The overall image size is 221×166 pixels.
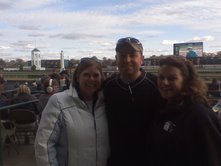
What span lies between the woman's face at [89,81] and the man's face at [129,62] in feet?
0.63

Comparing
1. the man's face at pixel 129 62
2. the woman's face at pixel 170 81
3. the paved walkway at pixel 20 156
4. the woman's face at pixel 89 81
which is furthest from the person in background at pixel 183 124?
the paved walkway at pixel 20 156

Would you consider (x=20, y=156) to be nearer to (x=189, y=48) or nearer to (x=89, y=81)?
(x=89, y=81)

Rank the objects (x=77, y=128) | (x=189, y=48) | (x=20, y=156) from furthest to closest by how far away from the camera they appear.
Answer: (x=189, y=48), (x=20, y=156), (x=77, y=128)

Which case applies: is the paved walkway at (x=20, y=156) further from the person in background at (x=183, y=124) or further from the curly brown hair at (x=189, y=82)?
the curly brown hair at (x=189, y=82)

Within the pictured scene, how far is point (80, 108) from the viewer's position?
107 inches

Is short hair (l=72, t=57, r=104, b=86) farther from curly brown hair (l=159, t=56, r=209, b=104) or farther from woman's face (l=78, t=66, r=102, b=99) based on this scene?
curly brown hair (l=159, t=56, r=209, b=104)

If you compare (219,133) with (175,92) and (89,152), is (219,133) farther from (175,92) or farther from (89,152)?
(89,152)

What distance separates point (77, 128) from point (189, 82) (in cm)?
Result: 82

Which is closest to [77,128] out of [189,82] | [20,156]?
[189,82]

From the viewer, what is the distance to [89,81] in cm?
273

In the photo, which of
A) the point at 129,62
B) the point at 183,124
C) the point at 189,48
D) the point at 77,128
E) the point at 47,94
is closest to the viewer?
the point at 183,124

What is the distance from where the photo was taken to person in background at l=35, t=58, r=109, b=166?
2.67m

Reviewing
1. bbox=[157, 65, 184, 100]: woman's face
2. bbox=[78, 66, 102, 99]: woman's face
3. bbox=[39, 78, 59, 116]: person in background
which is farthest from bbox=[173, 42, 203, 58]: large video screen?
bbox=[157, 65, 184, 100]: woman's face

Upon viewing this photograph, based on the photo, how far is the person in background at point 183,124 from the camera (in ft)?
7.27
